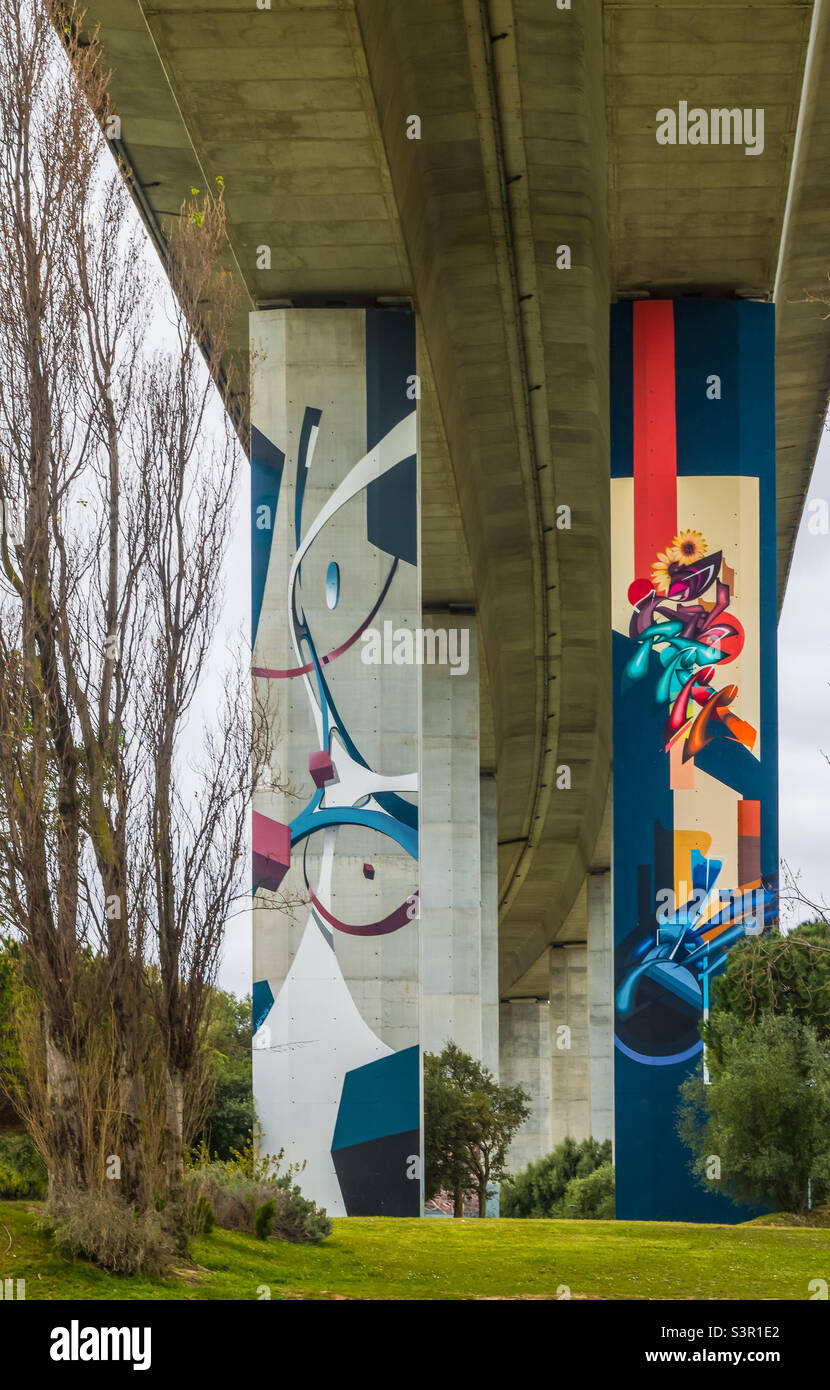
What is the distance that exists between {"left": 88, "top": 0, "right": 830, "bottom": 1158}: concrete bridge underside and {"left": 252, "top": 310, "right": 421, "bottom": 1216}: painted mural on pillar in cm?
158

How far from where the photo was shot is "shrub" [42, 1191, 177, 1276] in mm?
11008

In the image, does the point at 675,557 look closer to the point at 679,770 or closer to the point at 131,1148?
the point at 679,770

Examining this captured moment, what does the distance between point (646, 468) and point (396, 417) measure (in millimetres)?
6610

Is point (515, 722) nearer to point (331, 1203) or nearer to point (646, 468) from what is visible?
point (646, 468)

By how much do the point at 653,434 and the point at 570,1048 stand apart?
40.6 m

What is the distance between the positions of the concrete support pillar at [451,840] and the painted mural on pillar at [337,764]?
1077cm

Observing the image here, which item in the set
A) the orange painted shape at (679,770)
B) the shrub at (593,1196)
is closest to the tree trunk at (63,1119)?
the orange painted shape at (679,770)

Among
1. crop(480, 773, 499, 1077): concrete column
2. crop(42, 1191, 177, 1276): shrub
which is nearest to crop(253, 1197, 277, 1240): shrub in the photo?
crop(42, 1191, 177, 1276): shrub

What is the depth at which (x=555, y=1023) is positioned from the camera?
6506cm

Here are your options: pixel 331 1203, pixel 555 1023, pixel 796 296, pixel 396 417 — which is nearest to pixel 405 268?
pixel 396 417

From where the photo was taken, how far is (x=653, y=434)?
2895 centimetres

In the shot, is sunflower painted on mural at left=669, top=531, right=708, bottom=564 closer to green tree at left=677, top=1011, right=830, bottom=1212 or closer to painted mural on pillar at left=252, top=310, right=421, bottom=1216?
painted mural on pillar at left=252, top=310, right=421, bottom=1216

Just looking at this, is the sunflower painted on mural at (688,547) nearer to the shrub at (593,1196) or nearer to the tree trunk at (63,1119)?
the shrub at (593,1196)

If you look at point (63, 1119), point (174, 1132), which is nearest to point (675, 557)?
point (174, 1132)
